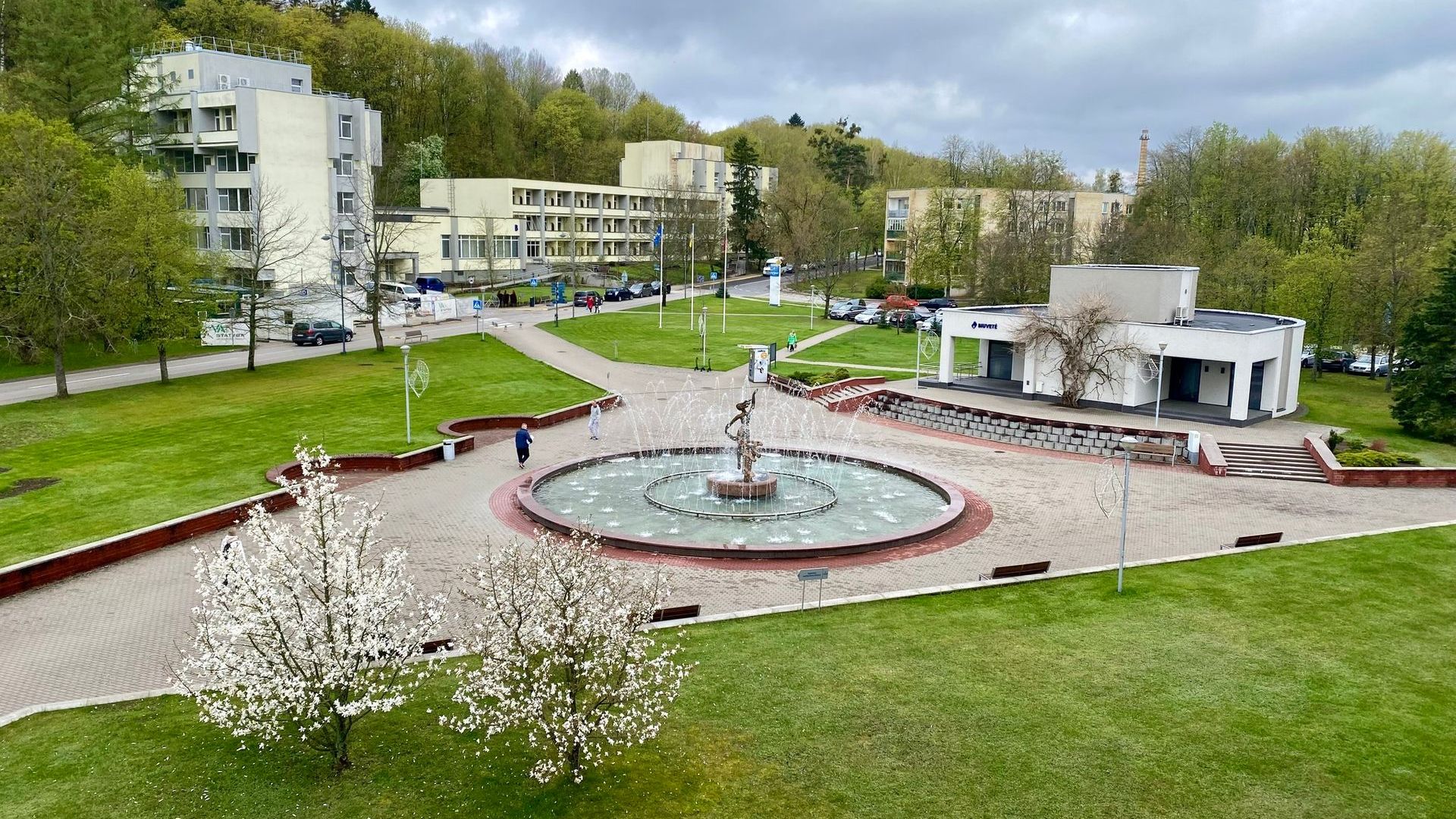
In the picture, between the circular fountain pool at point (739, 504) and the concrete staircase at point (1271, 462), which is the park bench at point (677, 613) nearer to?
the circular fountain pool at point (739, 504)

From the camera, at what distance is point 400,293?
196ft

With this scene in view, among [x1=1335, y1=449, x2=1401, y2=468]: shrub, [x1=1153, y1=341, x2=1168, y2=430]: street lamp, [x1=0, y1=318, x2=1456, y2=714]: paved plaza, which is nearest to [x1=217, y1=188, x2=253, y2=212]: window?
[x1=0, y1=318, x2=1456, y2=714]: paved plaza

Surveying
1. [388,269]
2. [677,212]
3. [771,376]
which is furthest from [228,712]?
[677,212]

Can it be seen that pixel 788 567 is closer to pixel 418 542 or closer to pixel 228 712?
pixel 418 542

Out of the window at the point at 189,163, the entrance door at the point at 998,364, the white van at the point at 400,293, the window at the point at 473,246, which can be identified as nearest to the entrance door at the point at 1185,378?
the entrance door at the point at 998,364

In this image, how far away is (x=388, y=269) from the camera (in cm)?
6544

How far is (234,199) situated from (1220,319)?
53.7m

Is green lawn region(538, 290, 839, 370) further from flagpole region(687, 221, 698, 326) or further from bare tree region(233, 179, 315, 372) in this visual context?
bare tree region(233, 179, 315, 372)

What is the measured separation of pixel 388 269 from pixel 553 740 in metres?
60.9

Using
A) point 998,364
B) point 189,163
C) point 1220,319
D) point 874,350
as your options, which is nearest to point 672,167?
point 189,163

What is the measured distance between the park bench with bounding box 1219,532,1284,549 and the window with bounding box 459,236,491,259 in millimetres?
64649

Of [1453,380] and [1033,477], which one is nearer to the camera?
[1033,477]

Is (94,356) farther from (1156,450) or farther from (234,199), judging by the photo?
(1156,450)

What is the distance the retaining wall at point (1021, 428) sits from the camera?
29.1m
